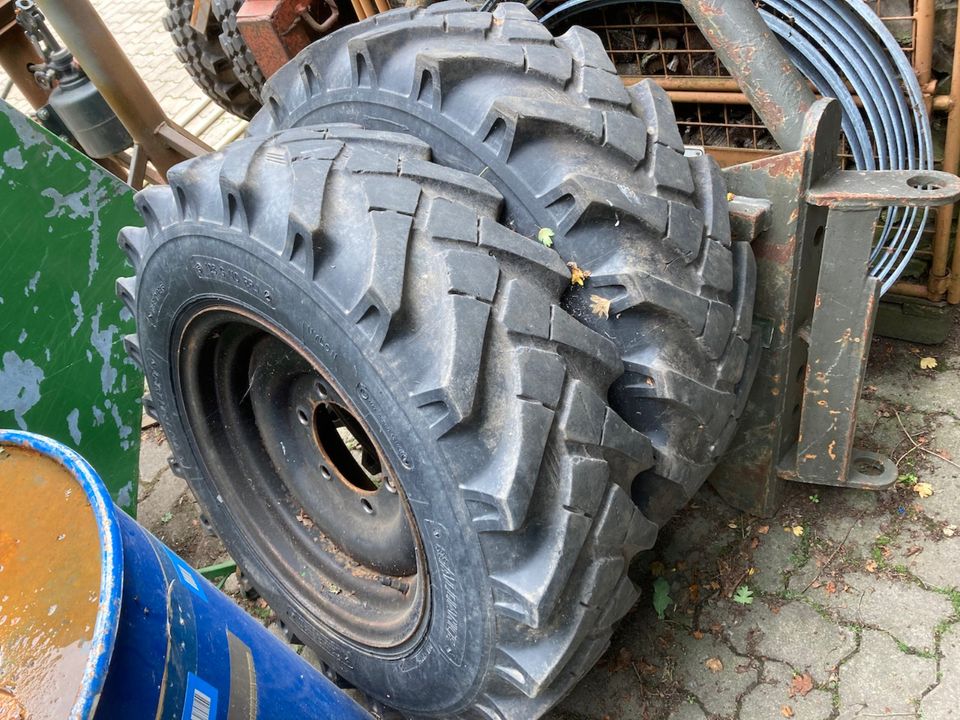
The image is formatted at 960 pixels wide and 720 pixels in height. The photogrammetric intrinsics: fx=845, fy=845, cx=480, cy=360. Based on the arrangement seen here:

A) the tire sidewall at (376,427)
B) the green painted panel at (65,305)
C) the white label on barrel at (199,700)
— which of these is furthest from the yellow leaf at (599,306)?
the green painted panel at (65,305)

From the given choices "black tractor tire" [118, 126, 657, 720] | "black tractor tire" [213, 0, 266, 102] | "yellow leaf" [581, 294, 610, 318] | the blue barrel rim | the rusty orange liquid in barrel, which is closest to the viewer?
the blue barrel rim

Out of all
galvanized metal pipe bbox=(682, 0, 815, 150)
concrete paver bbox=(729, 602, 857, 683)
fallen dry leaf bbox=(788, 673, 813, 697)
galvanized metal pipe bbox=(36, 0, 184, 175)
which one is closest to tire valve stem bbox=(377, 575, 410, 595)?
concrete paver bbox=(729, 602, 857, 683)

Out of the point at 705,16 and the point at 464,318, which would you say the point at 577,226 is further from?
the point at 705,16

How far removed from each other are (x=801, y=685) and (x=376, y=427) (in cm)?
119

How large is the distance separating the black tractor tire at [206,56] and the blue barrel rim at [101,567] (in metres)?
2.06

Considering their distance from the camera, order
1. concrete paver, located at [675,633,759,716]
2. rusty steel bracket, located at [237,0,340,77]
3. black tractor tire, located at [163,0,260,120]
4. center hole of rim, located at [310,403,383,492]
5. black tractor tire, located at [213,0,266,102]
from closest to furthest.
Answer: concrete paver, located at [675,633,759,716] → center hole of rim, located at [310,403,383,492] → rusty steel bracket, located at [237,0,340,77] → black tractor tire, located at [213,0,266,102] → black tractor tire, located at [163,0,260,120]

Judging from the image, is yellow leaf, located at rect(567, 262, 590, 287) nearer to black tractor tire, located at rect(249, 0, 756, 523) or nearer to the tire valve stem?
black tractor tire, located at rect(249, 0, 756, 523)

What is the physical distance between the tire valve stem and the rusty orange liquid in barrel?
0.85 meters

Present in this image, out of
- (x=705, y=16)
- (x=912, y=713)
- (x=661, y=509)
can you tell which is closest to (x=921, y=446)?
(x=912, y=713)

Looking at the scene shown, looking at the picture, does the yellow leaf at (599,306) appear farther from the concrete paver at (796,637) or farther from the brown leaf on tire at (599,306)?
the concrete paver at (796,637)

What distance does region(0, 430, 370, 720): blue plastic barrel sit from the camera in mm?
1231

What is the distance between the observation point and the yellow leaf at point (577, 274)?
1.56 metres

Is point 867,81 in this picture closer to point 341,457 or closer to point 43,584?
point 341,457

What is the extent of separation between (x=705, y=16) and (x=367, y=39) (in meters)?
0.71
